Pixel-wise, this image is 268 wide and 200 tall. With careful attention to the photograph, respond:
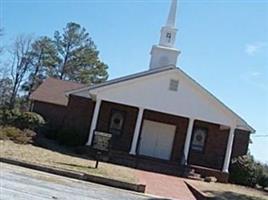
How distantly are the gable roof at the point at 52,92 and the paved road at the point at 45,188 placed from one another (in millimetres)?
21093

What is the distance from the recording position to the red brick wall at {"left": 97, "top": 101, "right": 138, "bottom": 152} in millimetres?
30875

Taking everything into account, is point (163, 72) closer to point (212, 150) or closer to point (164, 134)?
point (164, 134)

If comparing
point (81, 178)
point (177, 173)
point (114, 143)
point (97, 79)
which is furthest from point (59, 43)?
point (81, 178)

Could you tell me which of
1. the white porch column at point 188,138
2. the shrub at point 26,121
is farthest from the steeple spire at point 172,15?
the shrub at point 26,121

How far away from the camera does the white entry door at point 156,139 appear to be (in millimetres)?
30750

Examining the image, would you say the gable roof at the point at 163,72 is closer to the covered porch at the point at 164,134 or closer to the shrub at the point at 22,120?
the covered porch at the point at 164,134

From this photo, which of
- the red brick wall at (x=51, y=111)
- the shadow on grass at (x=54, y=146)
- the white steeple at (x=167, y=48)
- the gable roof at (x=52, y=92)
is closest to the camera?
the shadow on grass at (x=54, y=146)

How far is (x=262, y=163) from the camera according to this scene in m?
29.5

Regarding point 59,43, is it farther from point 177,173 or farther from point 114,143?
point 177,173

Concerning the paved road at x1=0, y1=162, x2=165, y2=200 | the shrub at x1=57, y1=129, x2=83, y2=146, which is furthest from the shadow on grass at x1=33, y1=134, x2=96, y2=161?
the paved road at x1=0, y1=162, x2=165, y2=200

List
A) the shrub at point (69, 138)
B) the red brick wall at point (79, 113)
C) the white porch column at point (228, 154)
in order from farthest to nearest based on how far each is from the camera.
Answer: the red brick wall at point (79, 113) < the shrub at point (69, 138) < the white porch column at point (228, 154)

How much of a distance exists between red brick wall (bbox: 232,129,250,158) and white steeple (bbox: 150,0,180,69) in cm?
706

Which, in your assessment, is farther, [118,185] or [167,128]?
[167,128]

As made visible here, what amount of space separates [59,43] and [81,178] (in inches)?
2162
